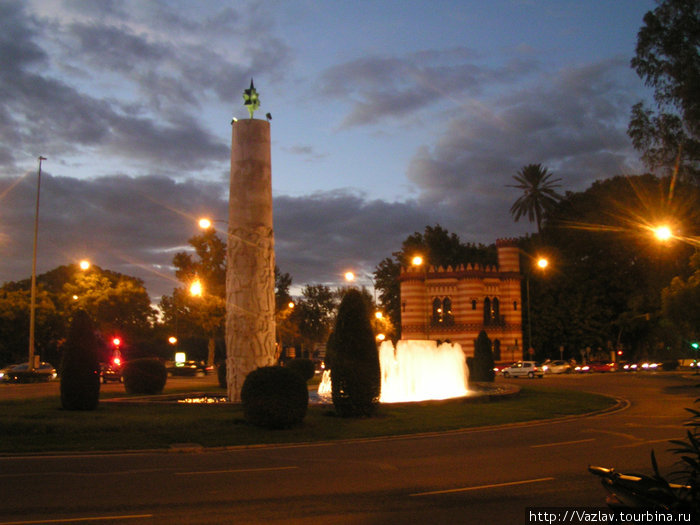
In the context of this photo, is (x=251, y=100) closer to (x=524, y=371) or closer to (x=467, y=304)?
(x=524, y=371)

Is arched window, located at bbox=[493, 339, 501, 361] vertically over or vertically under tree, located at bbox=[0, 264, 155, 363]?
under

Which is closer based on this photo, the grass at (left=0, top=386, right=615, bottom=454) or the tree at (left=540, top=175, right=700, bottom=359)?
the grass at (left=0, top=386, right=615, bottom=454)

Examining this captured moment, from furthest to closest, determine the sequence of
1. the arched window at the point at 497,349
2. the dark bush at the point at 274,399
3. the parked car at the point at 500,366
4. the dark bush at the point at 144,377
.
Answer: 1. the arched window at the point at 497,349
2. the parked car at the point at 500,366
3. the dark bush at the point at 144,377
4. the dark bush at the point at 274,399

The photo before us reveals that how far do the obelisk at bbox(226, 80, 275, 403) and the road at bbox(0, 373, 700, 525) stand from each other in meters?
10.2

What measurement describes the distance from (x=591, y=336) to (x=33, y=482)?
64.9 m

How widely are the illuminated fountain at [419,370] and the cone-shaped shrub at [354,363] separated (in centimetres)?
1187

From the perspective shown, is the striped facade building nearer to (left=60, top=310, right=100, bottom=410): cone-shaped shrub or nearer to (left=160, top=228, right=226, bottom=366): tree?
(left=160, top=228, right=226, bottom=366): tree

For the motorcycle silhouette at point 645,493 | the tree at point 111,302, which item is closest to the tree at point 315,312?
the tree at point 111,302

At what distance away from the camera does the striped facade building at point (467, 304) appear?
65.7 m

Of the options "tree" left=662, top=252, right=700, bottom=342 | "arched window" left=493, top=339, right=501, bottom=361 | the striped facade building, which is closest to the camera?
"tree" left=662, top=252, right=700, bottom=342

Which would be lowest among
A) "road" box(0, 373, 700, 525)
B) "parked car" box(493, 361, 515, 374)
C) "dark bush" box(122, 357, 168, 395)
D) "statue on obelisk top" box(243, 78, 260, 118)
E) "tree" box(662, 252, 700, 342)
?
"road" box(0, 373, 700, 525)

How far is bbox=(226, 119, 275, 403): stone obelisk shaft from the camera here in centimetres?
2708

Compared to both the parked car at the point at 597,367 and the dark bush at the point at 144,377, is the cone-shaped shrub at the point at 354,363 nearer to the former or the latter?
the dark bush at the point at 144,377

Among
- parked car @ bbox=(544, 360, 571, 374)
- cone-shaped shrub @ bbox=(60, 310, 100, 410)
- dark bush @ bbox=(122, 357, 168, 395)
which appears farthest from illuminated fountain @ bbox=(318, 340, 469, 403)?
parked car @ bbox=(544, 360, 571, 374)
